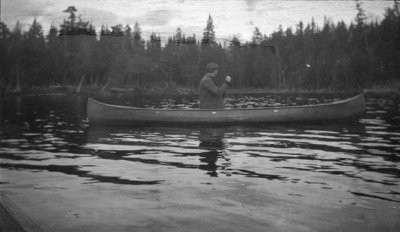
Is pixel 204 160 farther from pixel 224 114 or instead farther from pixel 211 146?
pixel 224 114

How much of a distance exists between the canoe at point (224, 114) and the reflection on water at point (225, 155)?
0.99 feet

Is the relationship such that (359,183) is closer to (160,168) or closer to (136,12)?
(160,168)

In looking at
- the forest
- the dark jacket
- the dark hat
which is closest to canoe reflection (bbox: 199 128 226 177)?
the dark jacket

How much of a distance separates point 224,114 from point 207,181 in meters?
6.60

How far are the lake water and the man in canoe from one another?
80.6 inches

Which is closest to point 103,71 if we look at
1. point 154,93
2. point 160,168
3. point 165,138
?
point 154,93

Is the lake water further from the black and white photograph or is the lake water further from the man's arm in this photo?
the man's arm

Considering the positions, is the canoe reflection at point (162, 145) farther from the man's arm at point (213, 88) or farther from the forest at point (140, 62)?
the forest at point (140, 62)

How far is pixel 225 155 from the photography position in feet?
25.3

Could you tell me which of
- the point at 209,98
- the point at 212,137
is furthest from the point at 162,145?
the point at 209,98

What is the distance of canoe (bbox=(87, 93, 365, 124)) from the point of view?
39.8ft

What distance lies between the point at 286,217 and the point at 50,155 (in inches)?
218

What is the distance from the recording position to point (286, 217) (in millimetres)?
4020

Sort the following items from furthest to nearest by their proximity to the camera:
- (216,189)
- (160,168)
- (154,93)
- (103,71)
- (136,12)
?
(103,71), (154,93), (136,12), (160,168), (216,189)
